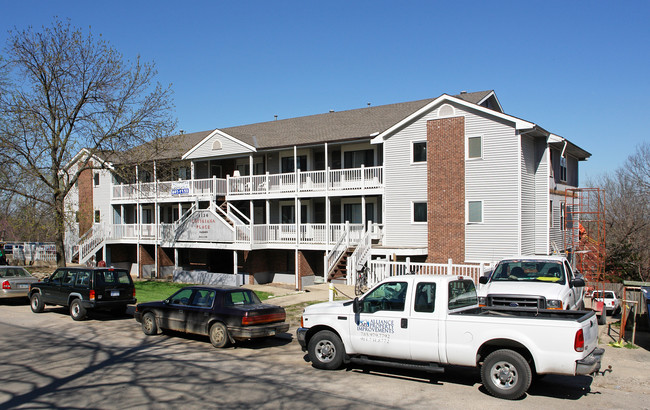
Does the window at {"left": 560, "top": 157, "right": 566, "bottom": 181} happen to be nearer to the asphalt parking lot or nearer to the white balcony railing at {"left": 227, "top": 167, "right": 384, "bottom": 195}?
the white balcony railing at {"left": 227, "top": 167, "right": 384, "bottom": 195}

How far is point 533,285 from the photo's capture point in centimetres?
1309

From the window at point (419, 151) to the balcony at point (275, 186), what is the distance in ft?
6.20

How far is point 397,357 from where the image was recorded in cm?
970

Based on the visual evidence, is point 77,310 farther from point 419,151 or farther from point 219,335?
point 419,151

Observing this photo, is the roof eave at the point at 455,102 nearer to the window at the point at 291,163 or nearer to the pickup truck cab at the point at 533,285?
the window at the point at 291,163

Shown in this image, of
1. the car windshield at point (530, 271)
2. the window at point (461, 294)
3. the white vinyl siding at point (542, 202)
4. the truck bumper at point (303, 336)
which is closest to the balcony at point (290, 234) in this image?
the white vinyl siding at point (542, 202)

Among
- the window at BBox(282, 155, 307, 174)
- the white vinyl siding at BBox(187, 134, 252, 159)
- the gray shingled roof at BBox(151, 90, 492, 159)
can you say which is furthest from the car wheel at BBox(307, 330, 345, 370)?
the window at BBox(282, 155, 307, 174)

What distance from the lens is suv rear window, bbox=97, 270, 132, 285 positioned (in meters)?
16.9

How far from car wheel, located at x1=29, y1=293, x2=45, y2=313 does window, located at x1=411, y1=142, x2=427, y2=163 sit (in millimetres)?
16056

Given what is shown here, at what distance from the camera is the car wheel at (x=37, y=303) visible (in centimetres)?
1847

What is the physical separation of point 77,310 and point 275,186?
14.0m

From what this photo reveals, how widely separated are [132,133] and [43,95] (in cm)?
430

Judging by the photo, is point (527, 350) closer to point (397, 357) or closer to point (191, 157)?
point (397, 357)

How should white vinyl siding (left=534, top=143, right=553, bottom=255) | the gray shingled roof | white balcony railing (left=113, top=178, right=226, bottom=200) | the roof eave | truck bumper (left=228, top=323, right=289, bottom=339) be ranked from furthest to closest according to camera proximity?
white balcony railing (left=113, top=178, right=226, bottom=200) < the gray shingled roof < white vinyl siding (left=534, top=143, right=553, bottom=255) < the roof eave < truck bumper (left=228, top=323, right=289, bottom=339)
